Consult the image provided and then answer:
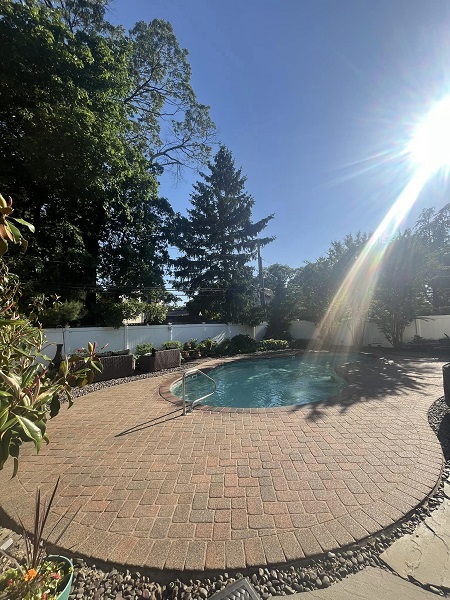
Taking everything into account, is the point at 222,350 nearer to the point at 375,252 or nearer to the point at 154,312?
the point at 154,312

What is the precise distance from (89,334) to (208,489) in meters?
11.0

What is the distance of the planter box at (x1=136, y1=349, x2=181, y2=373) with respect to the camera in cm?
1017

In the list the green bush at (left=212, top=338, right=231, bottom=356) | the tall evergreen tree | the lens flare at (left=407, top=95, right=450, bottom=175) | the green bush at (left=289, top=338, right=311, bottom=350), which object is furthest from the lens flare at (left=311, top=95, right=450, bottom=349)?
the tall evergreen tree

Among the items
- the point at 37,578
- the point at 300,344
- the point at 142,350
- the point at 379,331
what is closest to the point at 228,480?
the point at 37,578

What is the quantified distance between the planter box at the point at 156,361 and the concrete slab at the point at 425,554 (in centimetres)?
902

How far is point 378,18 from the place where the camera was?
595 cm

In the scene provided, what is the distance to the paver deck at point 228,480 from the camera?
219 centimetres

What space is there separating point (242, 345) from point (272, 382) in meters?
5.78

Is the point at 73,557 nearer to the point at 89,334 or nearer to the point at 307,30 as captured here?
the point at 307,30

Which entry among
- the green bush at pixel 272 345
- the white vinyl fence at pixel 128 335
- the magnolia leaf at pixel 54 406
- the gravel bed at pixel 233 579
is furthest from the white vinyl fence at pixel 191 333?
the magnolia leaf at pixel 54 406

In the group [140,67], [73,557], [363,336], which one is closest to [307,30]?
[73,557]

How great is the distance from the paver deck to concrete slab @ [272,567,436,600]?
0.84 feet

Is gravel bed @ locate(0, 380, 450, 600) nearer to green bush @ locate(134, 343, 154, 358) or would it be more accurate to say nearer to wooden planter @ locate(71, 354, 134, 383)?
wooden planter @ locate(71, 354, 134, 383)

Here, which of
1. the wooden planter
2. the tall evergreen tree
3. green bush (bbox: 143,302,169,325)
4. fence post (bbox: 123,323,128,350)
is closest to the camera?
the wooden planter
